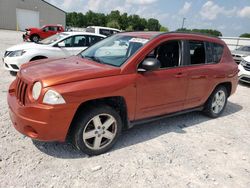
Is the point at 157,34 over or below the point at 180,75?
over

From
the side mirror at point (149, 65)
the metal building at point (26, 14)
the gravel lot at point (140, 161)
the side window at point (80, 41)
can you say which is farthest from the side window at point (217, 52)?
the metal building at point (26, 14)

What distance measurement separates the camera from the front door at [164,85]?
3547 millimetres

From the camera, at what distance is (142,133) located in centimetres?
410

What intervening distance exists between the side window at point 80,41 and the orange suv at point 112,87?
12.4ft

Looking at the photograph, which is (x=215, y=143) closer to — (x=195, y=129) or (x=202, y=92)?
(x=195, y=129)

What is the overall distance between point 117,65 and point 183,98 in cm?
147

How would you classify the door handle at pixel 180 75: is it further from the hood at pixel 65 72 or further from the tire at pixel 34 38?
the tire at pixel 34 38

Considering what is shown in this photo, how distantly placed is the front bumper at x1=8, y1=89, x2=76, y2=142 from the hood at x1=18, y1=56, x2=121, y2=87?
0.31 metres

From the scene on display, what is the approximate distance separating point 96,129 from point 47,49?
4787 millimetres

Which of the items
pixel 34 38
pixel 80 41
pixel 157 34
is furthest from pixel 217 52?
pixel 34 38

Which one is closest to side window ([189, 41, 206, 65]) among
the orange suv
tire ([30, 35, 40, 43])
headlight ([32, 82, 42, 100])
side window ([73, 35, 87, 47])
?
the orange suv

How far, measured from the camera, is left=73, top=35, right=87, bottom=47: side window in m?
7.94

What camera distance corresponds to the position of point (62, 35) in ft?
26.0

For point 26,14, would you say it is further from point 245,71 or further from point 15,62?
point 245,71
